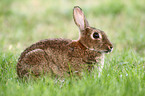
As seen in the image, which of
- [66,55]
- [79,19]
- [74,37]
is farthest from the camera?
[74,37]

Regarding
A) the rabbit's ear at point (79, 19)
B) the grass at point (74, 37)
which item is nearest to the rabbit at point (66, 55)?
the rabbit's ear at point (79, 19)

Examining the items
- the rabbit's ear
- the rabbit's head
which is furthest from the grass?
the rabbit's ear

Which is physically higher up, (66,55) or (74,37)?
(74,37)

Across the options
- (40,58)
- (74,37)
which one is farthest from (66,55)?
(74,37)

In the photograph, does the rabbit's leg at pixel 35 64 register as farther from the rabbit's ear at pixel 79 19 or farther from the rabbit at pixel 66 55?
the rabbit's ear at pixel 79 19

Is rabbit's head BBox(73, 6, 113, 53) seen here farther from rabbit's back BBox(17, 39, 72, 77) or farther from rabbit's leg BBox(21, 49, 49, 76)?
rabbit's leg BBox(21, 49, 49, 76)

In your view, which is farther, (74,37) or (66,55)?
(74,37)

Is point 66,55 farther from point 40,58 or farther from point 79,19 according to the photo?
point 79,19
